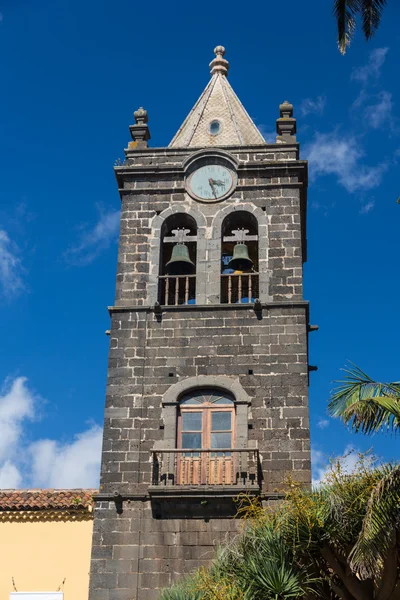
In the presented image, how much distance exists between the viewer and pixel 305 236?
2692 centimetres

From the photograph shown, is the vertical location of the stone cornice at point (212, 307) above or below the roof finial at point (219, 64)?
below

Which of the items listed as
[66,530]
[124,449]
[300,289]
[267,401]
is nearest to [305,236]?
[300,289]

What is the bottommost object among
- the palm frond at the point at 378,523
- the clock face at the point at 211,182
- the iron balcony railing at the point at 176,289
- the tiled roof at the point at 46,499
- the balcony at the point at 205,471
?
the palm frond at the point at 378,523

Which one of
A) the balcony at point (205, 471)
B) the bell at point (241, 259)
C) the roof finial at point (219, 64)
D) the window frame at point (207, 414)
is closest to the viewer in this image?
the balcony at point (205, 471)

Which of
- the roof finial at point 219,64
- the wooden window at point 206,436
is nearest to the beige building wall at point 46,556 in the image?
the wooden window at point 206,436

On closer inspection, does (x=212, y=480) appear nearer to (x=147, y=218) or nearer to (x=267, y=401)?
(x=267, y=401)

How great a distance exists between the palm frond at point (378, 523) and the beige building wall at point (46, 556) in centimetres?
709

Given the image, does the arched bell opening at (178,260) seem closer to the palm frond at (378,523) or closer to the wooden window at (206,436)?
the wooden window at (206,436)

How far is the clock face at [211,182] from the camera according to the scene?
80.7 ft

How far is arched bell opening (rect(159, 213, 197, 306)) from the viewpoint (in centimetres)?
2364

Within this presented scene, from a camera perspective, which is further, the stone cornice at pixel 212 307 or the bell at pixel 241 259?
the bell at pixel 241 259

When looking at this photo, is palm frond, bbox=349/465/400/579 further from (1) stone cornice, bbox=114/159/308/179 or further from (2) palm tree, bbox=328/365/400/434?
(1) stone cornice, bbox=114/159/308/179

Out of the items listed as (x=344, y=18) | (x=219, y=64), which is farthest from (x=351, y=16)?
(x=219, y=64)

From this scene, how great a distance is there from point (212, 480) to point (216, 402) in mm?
1924
